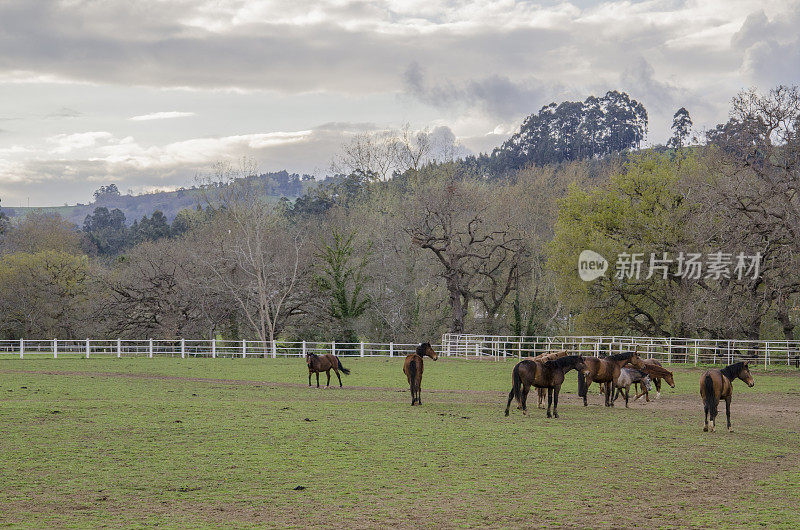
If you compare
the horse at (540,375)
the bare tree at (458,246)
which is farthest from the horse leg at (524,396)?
the bare tree at (458,246)

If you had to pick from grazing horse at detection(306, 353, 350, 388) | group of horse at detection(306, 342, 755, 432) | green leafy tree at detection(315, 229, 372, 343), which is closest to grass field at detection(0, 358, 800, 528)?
group of horse at detection(306, 342, 755, 432)

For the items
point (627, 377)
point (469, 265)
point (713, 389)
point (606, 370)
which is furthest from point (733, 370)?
point (469, 265)

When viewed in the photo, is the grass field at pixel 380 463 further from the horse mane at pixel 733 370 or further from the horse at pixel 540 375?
the horse mane at pixel 733 370

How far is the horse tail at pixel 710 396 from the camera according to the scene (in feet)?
49.3

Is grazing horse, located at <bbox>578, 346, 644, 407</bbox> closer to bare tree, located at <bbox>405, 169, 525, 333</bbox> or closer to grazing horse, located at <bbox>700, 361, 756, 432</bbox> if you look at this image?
grazing horse, located at <bbox>700, 361, 756, 432</bbox>

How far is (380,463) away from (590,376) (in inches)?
380

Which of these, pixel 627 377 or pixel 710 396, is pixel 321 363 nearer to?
pixel 627 377

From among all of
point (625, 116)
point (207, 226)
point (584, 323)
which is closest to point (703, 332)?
point (584, 323)

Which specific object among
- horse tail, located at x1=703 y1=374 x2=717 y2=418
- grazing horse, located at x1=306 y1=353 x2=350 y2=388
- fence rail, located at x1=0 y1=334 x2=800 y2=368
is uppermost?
horse tail, located at x1=703 y1=374 x2=717 y2=418

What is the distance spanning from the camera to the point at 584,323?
4756cm

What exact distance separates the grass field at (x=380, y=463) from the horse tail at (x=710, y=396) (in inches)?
22.3

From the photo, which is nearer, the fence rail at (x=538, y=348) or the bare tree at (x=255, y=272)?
the fence rail at (x=538, y=348)

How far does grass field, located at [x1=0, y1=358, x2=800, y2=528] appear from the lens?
28.8 ft

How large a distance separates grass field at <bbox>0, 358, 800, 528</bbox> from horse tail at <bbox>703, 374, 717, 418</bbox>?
567mm
